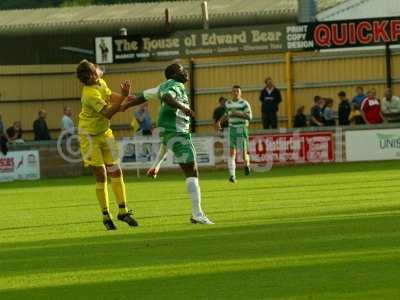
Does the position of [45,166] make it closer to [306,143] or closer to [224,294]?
[306,143]

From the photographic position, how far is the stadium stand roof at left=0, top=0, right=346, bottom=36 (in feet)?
209

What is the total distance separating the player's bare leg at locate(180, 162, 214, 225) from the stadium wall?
23.1 m

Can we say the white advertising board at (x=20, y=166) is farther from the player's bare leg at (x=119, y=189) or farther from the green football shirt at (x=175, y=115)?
the green football shirt at (x=175, y=115)

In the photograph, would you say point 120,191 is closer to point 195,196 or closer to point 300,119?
point 195,196

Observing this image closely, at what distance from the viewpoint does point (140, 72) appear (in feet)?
150

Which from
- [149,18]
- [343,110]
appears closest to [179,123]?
[343,110]

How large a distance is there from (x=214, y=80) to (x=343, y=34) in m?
4.17

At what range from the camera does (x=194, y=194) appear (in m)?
19.9

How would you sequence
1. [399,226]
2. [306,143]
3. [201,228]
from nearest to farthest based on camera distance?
[399,226] < [201,228] < [306,143]

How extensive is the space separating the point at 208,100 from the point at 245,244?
94.7 feet

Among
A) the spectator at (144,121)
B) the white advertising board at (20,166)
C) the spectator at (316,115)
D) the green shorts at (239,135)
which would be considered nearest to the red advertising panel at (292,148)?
the spectator at (316,115)

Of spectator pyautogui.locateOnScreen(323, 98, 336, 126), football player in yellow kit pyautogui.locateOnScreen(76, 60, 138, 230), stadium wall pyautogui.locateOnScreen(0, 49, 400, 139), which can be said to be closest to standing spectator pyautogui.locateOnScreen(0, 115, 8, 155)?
stadium wall pyautogui.locateOnScreen(0, 49, 400, 139)

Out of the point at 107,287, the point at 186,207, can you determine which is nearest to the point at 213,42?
the point at 186,207

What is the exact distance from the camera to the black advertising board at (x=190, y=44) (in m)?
44.2
